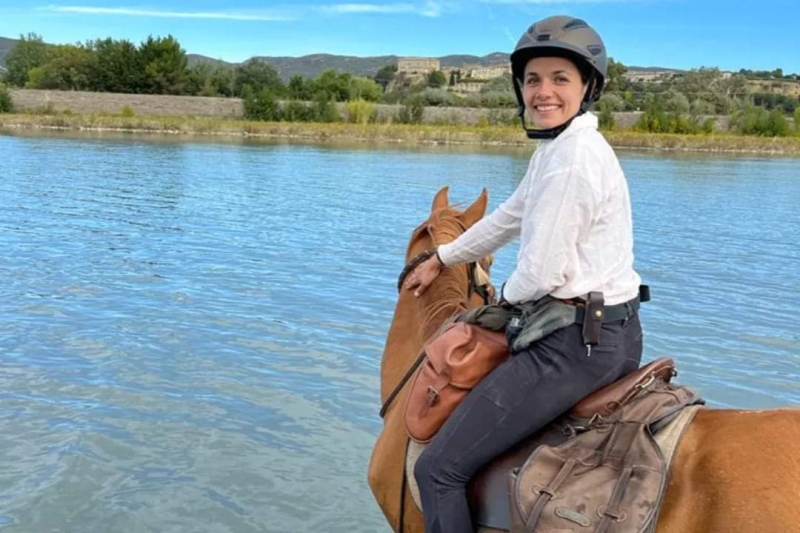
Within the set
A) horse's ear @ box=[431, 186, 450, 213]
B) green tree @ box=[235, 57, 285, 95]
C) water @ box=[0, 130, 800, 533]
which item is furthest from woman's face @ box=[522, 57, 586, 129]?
green tree @ box=[235, 57, 285, 95]

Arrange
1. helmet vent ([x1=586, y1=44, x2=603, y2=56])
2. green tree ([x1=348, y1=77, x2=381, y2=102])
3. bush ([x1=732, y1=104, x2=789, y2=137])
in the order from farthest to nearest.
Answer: green tree ([x1=348, y1=77, x2=381, y2=102])
bush ([x1=732, y1=104, x2=789, y2=137])
helmet vent ([x1=586, y1=44, x2=603, y2=56])

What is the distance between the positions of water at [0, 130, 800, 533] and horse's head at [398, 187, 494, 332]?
231cm

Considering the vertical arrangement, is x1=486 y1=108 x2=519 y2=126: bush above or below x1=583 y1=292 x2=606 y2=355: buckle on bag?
above

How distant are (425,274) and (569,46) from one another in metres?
1.29

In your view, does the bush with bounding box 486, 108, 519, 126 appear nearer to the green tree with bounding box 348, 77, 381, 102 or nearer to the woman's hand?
the green tree with bounding box 348, 77, 381, 102

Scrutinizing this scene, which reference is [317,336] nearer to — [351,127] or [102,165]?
[102,165]

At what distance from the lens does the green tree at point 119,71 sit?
77.1 m

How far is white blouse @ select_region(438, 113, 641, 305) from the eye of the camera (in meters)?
2.55

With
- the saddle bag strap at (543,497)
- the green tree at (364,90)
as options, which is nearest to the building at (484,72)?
the green tree at (364,90)

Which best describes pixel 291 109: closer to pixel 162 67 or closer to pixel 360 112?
pixel 360 112

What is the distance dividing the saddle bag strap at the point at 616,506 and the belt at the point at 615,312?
1.54 ft

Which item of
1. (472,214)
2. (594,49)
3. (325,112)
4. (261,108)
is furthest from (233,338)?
(261,108)

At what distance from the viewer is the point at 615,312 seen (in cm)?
262

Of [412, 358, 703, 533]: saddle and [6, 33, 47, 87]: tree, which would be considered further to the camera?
[6, 33, 47, 87]: tree
